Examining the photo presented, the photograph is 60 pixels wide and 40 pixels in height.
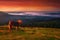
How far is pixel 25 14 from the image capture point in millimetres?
1376

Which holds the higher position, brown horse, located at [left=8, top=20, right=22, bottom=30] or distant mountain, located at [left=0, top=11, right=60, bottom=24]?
distant mountain, located at [left=0, top=11, right=60, bottom=24]

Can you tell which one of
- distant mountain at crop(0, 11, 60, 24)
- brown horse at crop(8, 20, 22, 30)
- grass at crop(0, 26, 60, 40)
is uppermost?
distant mountain at crop(0, 11, 60, 24)

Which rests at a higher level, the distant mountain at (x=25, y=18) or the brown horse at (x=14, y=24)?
the distant mountain at (x=25, y=18)

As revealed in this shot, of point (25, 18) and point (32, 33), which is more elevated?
point (25, 18)

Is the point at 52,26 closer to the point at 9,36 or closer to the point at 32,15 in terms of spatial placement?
the point at 32,15

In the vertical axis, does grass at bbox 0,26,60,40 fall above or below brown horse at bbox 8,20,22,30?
below

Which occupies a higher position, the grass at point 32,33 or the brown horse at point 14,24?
the brown horse at point 14,24

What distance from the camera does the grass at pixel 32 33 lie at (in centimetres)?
135

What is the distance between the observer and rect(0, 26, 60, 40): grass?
1.35 meters

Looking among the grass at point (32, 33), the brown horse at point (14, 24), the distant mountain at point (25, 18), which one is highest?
the distant mountain at point (25, 18)

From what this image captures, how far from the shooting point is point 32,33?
137 centimetres

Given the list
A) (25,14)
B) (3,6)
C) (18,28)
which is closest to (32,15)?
(25,14)

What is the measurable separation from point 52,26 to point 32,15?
22 cm

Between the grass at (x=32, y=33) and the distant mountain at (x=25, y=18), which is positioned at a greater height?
the distant mountain at (x=25, y=18)
